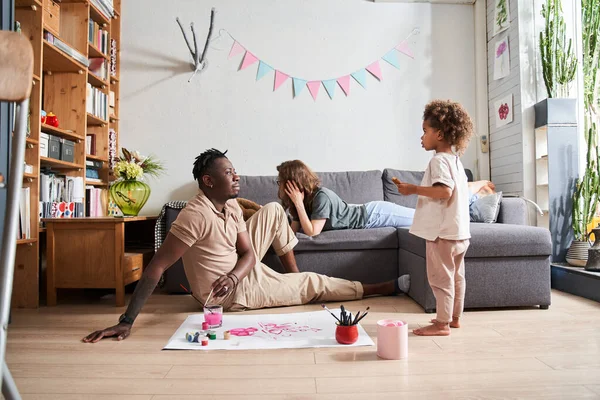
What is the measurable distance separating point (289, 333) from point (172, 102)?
250cm

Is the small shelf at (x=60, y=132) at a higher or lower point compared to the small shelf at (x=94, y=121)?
lower

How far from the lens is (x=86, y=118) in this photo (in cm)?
321

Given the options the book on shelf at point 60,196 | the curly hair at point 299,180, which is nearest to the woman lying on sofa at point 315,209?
the curly hair at point 299,180

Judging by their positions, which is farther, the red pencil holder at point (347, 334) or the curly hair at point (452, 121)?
the curly hair at point (452, 121)

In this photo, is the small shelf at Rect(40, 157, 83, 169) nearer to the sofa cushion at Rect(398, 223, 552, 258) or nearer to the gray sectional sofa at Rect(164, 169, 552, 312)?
the gray sectional sofa at Rect(164, 169, 552, 312)

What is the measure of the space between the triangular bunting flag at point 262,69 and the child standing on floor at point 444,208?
6.82ft

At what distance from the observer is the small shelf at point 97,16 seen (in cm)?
338

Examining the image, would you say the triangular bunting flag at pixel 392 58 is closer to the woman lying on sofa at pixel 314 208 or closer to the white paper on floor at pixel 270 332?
the woman lying on sofa at pixel 314 208

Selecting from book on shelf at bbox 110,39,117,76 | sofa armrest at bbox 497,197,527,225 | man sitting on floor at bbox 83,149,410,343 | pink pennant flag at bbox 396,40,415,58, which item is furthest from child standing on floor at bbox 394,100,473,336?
book on shelf at bbox 110,39,117,76

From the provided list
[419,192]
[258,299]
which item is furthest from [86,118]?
[419,192]

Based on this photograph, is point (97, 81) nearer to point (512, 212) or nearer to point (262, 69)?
point (262, 69)

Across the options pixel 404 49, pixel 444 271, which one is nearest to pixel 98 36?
pixel 404 49

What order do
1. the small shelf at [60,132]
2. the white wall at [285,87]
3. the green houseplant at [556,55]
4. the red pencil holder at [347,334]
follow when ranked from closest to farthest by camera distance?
the red pencil holder at [347,334]
the small shelf at [60,132]
the green houseplant at [556,55]
the white wall at [285,87]

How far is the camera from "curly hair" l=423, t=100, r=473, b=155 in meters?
1.99
